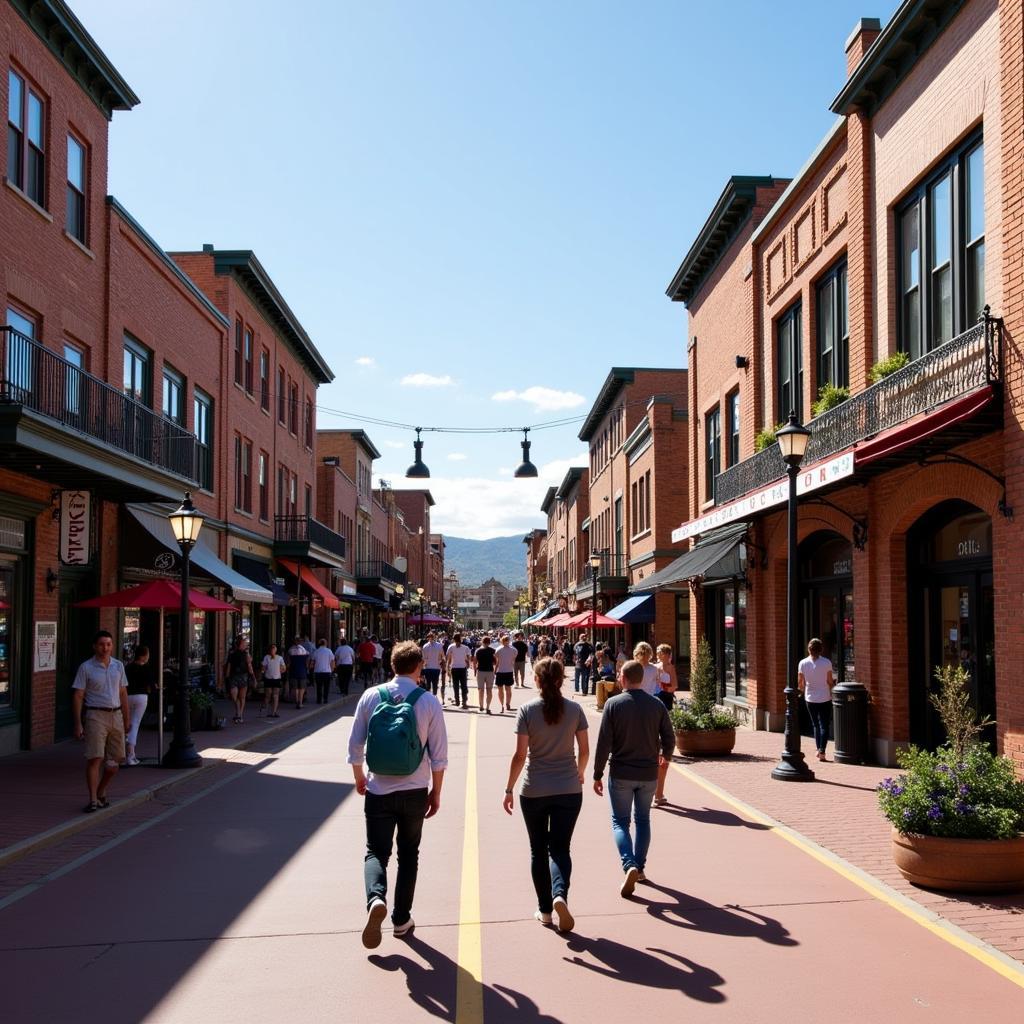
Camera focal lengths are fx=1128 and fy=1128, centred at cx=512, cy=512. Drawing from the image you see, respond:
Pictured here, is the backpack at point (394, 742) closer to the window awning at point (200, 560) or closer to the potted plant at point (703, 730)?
the potted plant at point (703, 730)

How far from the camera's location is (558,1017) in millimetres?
5352

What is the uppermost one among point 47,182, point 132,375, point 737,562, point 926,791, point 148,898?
point 47,182

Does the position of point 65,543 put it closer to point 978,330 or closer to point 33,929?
point 33,929

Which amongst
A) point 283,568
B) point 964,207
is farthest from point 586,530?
Result: point 964,207

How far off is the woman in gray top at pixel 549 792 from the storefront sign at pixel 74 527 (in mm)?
12885

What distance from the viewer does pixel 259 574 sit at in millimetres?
32250

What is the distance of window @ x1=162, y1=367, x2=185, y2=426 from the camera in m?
24.9

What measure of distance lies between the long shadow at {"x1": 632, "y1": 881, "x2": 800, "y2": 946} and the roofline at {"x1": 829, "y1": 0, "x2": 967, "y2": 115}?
10843 mm

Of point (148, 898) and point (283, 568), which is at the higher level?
point (283, 568)

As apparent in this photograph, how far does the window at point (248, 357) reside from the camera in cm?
3291

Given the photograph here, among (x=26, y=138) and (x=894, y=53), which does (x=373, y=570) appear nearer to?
(x=26, y=138)

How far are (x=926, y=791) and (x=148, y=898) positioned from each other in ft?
17.9

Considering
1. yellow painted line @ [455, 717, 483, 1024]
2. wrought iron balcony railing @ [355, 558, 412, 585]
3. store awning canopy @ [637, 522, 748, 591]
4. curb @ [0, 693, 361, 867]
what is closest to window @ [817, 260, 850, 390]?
store awning canopy @ [637, 522, 748, 591]

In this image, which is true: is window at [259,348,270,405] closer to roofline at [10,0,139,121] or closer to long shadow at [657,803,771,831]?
roofline at [10,0,139,121]
